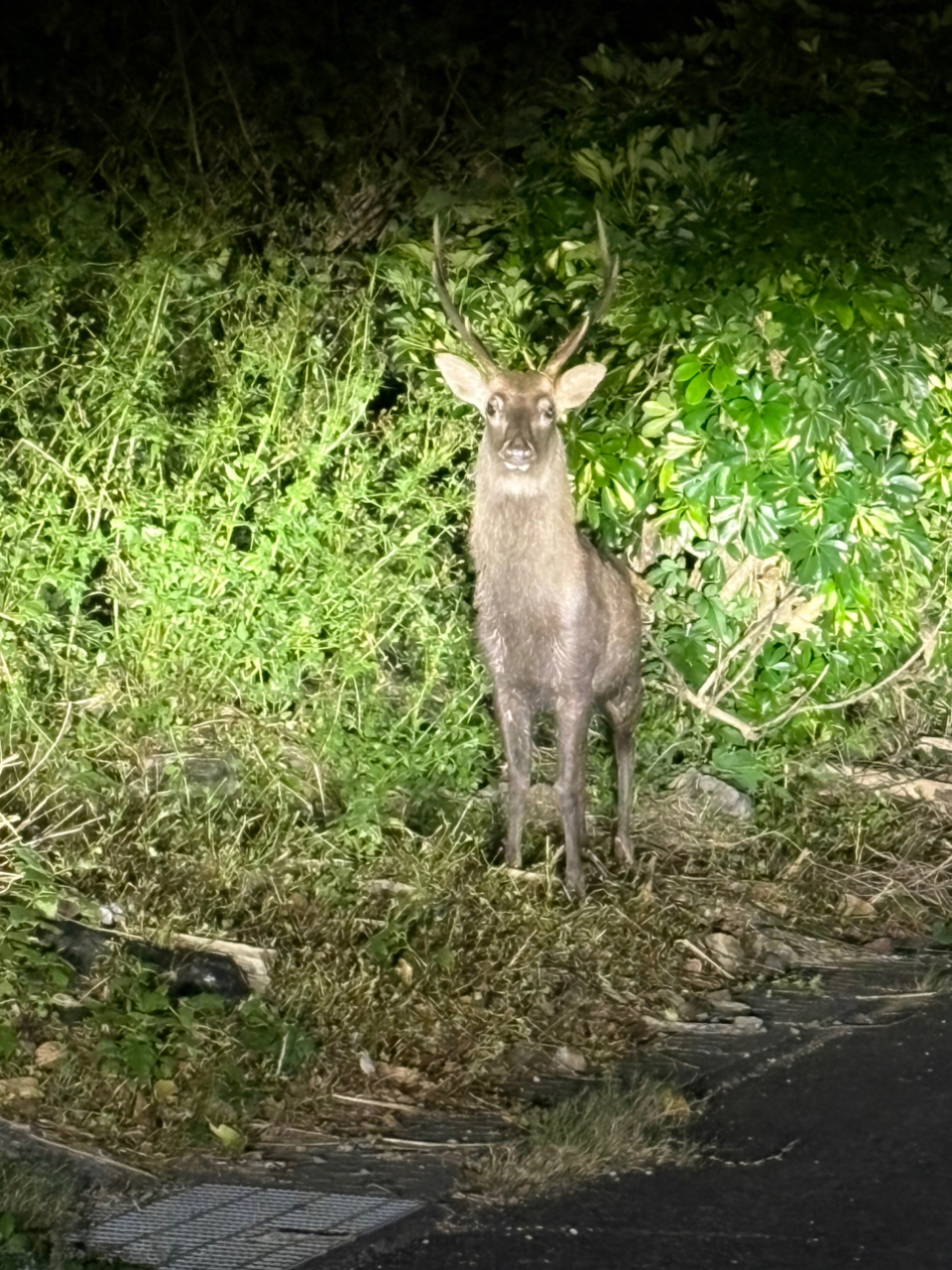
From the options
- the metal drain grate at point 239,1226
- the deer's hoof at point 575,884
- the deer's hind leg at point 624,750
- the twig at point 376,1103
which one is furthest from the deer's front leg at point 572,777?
the metal drain grate at point 239,1226

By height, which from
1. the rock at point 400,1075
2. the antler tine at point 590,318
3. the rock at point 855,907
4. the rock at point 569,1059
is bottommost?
the rock at point 855,907

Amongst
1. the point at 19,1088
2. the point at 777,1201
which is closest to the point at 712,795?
the point at 777,1201

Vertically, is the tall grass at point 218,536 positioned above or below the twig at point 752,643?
above

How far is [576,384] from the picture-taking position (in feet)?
22.3

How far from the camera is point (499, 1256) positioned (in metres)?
4.65

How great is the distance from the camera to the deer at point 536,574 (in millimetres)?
6719

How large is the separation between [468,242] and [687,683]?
6.62 feet

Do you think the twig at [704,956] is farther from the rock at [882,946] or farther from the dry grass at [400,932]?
the rock at [882,946]

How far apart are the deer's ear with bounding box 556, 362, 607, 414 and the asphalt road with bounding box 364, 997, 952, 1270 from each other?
92.5 inches

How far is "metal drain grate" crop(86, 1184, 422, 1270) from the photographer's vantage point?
464 centimetres

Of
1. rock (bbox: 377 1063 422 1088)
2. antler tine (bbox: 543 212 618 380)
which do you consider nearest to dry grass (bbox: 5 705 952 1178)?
rock (bbox: 377 1063 422 1088)

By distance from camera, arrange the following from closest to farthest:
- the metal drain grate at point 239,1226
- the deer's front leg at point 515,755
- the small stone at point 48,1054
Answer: the metal drain grate at point 239,1226 < the small stone at point 48,1054 < the deer's front leg at point 515,755

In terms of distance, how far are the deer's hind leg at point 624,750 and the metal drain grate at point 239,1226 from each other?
2639mm

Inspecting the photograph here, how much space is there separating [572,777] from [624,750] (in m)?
0.53
